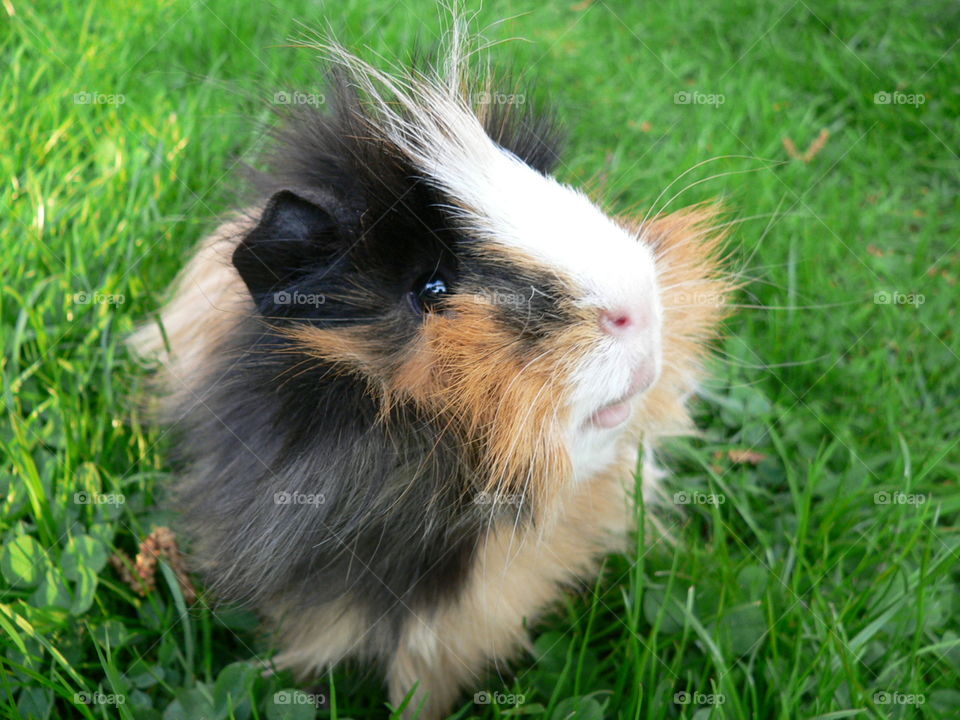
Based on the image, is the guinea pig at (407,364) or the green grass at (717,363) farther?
the green grass at (717,363)

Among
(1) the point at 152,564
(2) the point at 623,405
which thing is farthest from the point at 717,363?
(1) the point at 152,564

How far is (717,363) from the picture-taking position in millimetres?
2383

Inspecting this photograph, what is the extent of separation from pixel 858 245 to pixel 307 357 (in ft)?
8.39

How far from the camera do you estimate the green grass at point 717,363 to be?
69.9 inches

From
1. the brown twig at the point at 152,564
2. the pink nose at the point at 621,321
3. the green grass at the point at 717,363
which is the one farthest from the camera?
the brown twig at the point at 152,564

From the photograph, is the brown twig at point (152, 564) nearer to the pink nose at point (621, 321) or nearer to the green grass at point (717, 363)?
the green grass at point (717, 363)

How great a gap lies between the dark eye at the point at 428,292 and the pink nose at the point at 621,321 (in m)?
0.28

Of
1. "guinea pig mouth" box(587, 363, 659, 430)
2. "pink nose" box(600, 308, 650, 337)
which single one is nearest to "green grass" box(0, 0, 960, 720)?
"guinea pig mouth" box(587, 363, 659, 430)

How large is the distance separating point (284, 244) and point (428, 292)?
26 cm

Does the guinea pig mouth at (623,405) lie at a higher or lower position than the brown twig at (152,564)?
higher

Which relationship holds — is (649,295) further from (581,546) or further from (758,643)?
(758,643)

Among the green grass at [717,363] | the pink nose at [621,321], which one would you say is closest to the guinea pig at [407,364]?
the pink nose at [621,321]

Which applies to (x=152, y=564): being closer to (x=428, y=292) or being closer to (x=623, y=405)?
(x=428, y=292)

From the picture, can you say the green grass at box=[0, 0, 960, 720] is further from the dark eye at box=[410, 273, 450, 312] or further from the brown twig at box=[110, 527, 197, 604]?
the dark eye at box=[410, 273, 450, 312]
